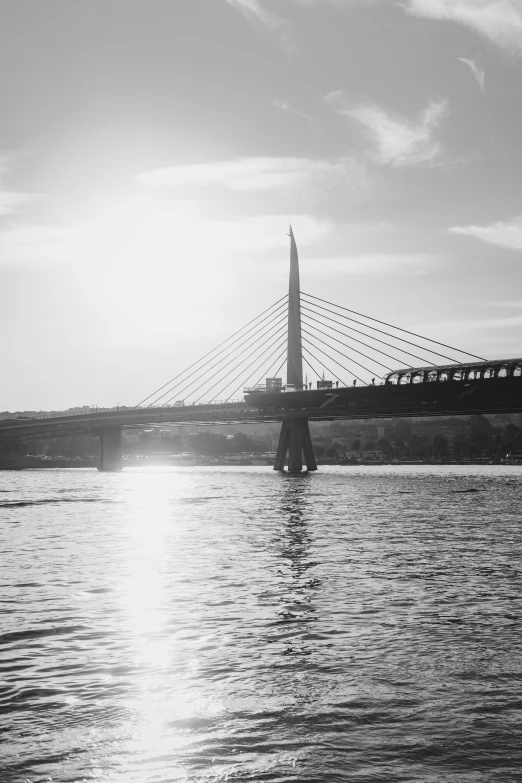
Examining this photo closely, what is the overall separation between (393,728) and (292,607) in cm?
970

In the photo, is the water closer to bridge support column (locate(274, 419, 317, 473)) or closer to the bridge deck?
the bridge deck

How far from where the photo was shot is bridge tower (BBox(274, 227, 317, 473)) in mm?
126625

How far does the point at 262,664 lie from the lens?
15.6 meters

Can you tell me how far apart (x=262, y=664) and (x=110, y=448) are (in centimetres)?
16374

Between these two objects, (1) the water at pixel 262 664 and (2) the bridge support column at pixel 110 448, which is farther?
(2) the bridge support column at pixel 110 448

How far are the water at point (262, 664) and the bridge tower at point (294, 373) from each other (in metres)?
90.5

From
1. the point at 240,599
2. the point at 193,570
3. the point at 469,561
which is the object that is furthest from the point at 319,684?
the point at 469,561

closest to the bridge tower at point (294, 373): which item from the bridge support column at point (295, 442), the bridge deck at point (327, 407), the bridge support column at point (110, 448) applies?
the bridge support column at point (295, 442)

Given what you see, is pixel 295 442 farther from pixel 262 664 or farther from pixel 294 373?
pixel 262 664

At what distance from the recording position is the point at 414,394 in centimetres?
10988

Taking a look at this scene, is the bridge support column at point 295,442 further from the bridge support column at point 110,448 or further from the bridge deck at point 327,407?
the bridge support column at point 110,448

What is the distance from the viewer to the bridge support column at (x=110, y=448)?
173 meters

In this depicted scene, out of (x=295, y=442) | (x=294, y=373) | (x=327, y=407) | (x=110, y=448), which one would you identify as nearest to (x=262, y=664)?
(x=327, y=407)

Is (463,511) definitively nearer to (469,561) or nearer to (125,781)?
(469,561)
